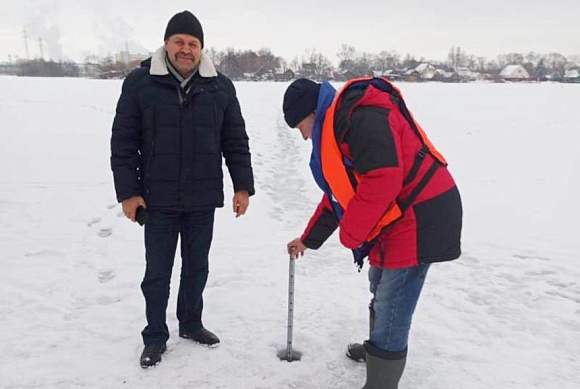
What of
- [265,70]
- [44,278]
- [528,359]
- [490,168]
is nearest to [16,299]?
[44,278]

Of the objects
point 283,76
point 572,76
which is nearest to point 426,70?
point 572,76

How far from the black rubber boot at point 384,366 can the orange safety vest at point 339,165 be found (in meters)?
0.68

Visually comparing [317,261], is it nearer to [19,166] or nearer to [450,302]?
[450,302]

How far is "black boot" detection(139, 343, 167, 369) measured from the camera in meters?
3.38

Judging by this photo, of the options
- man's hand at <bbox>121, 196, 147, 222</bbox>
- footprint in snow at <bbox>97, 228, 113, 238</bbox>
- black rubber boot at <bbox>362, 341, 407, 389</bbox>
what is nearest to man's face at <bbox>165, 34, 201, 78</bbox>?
man's hand at <bbox>121, 196, 147, 222</bbox>

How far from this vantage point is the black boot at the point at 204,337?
3686 millimetres

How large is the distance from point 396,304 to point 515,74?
129970 millimetres

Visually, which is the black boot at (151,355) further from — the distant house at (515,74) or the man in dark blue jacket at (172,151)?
the distant house at (515,74)

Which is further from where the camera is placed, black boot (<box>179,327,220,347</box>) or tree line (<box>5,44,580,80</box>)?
tree line (<box>5,44,580,80</box>)

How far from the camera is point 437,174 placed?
2.60 metres

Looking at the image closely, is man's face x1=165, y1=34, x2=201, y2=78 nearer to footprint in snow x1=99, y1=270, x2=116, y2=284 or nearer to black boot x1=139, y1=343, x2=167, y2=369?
black boot x1=139, y1=343, x2=167, y2=369

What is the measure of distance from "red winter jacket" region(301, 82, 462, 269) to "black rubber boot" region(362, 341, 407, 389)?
530 mm

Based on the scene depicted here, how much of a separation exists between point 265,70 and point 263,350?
9644cm

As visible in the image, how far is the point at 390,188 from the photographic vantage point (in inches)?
93.7
